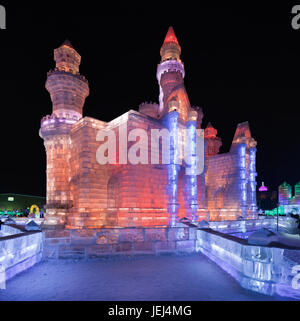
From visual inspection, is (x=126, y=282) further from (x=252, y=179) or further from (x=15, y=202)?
(x=15, y=202)

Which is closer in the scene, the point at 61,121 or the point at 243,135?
the point at 61,121

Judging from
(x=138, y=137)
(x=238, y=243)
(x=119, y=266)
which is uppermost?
(x=138, y=137)

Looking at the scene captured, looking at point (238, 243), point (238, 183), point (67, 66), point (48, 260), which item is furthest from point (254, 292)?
point (238, 183)

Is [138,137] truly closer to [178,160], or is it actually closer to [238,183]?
[178,160]

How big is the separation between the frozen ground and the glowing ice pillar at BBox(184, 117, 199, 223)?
14640 millimetres

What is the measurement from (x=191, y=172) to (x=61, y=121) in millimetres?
14230

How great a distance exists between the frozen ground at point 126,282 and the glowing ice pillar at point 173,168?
1252 centimetres

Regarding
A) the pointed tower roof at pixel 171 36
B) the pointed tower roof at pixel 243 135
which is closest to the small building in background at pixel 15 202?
the pointed tower roof at pixel 171 36

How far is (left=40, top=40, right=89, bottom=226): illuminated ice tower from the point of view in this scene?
22.1 metres

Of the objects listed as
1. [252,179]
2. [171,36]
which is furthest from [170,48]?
[252,179]

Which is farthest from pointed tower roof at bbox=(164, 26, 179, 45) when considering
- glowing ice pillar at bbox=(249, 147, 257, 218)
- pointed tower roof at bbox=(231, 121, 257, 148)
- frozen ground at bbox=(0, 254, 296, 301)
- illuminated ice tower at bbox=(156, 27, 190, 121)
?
frozen ground at bbox=(0, 254, 296, 301)

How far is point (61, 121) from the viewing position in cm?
2261
